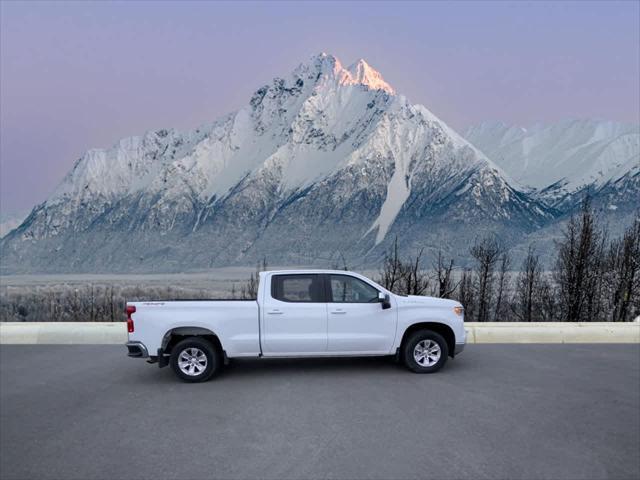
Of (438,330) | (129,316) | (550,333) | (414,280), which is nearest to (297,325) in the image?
(438,330)

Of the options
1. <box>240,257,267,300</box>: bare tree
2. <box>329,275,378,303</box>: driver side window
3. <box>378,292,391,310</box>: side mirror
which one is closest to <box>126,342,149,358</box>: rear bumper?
<box>240,257,267,300</box>: bare tree

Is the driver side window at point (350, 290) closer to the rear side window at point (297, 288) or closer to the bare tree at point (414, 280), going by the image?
the rear side window at point (297, 288)

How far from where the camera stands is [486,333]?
12516mm

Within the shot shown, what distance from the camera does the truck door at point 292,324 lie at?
350 inches

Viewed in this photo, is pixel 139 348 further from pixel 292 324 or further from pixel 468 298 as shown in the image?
pixel 468 298

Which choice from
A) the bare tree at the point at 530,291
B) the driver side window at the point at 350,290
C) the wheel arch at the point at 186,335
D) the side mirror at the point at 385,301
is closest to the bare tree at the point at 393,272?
the bare tree at the point at 530,291

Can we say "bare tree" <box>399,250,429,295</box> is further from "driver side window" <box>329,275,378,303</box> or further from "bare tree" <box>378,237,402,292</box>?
"driver side window" <box>329,275,378,303</box>

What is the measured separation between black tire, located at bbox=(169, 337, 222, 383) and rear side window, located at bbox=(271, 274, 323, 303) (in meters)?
1.27

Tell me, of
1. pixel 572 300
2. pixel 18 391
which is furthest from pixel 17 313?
pixel 18 391

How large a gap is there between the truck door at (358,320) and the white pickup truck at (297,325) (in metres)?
0.02

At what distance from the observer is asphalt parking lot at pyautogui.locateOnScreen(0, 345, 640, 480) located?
543cm

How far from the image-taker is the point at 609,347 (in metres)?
12.0

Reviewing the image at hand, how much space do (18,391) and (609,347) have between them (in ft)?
35.5

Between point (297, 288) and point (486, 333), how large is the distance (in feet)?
17.3
